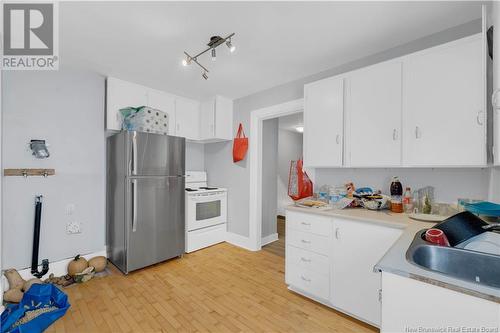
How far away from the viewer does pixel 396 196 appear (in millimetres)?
1916

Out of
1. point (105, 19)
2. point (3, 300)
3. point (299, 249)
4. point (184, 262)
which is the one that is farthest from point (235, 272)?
point (105, 19)

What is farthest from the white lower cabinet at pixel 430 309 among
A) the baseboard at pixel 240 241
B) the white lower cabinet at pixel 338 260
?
the baseboard at pixel 240 241

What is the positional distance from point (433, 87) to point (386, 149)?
0.54m

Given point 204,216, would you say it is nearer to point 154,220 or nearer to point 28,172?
point 154,220

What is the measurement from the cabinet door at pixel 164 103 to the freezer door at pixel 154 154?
1.66 feet

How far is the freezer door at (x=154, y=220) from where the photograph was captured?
2520mm

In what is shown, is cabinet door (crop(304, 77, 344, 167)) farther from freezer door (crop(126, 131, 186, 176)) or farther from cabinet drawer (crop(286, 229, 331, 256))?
freezer door (crop(126, 131, 186, 176))

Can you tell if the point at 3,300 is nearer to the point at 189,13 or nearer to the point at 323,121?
the point at 189,13

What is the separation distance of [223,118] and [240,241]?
204 cm

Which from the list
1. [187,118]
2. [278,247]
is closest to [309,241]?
[278,247]

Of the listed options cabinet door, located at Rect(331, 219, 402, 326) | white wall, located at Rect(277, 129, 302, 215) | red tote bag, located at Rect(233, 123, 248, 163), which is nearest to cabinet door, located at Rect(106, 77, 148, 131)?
red tote bag, located at Rect(233, 123, 248, 163)

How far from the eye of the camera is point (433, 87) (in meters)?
1.60

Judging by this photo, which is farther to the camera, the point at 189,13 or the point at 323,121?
the point at 323,121

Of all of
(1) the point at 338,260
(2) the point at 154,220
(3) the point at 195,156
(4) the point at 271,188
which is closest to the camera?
(1) the point at 338,260
